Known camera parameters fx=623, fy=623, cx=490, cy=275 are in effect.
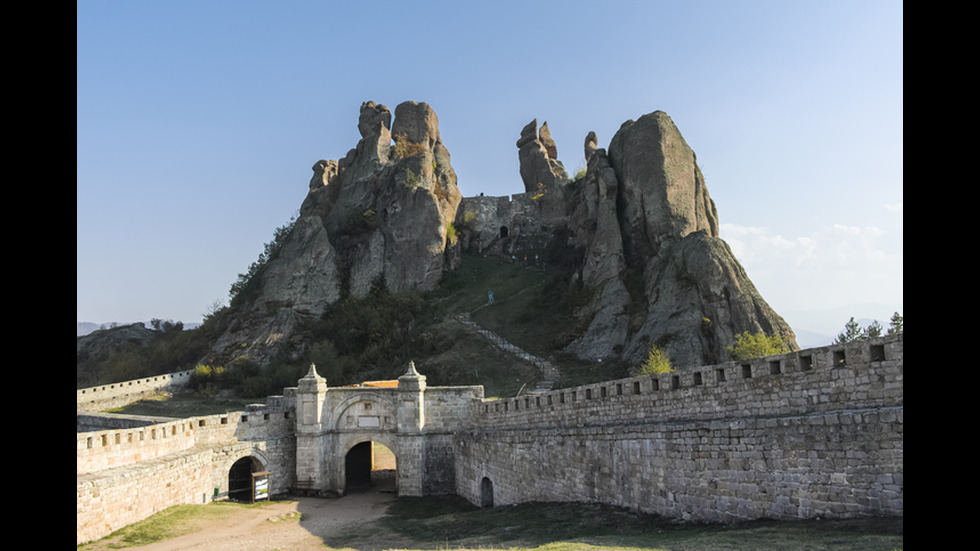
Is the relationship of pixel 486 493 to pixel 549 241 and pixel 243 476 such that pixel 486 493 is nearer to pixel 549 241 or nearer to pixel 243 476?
pixel 243 476

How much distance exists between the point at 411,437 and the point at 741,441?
14.7m

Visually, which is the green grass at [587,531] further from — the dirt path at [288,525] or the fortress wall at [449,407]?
the fortress wall at [449,407]

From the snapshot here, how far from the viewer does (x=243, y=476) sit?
25.4 m

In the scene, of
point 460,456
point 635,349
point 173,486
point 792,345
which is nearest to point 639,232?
point 635,349

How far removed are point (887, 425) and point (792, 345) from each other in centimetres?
2401

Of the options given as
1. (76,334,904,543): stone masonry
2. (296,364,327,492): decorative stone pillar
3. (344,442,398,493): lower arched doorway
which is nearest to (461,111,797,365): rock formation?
(344,442,398,493): lower arched doorway

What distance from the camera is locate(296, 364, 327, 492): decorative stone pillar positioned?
25.1 metres

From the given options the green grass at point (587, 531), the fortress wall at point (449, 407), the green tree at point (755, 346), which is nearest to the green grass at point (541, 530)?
the green grass at point (587, 531)

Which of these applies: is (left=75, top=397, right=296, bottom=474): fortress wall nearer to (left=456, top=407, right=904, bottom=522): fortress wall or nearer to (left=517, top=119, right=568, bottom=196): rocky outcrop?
(left=456, top=407, right=904, bottom=522): fortress wall

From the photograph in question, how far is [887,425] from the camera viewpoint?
33.7ft

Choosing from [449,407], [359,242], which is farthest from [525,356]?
[359,242]
